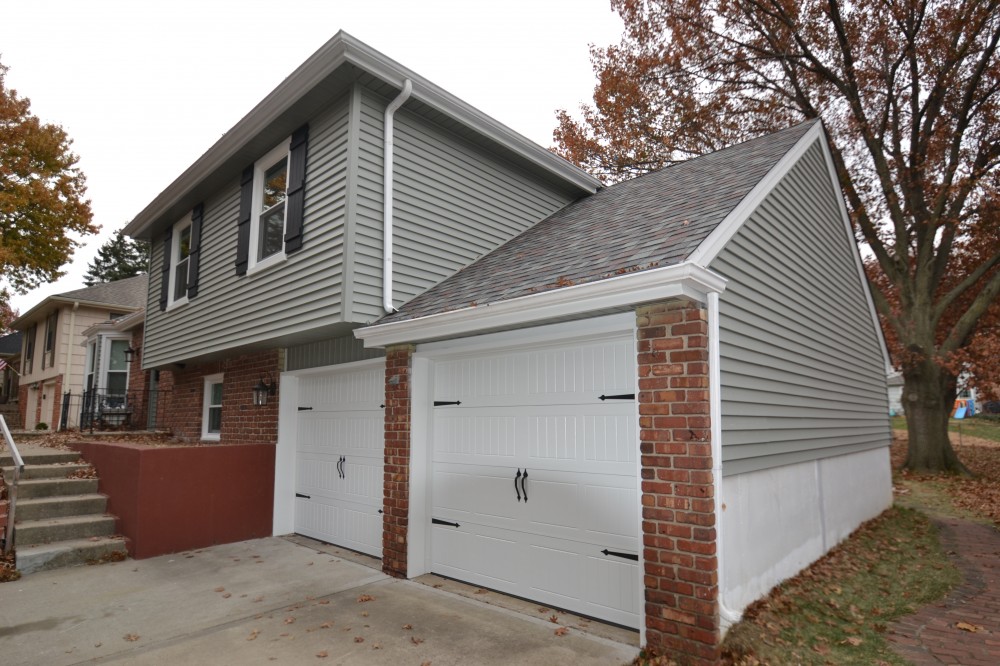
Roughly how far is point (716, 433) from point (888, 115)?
15.9 meters

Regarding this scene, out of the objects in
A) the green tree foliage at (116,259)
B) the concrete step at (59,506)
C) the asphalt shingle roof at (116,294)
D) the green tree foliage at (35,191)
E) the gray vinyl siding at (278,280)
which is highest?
the green tree foliage at (116,259)

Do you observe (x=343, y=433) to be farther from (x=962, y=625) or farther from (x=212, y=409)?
(x=962, y=625)

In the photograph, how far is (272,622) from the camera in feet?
16.3

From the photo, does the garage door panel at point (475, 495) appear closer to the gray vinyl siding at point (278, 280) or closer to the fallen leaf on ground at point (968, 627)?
the gray vinyl siding at point (278, 280)

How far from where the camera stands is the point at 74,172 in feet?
59.9

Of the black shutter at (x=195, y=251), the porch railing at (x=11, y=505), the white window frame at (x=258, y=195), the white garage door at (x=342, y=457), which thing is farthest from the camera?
the black shutter at (x=195, y=251)

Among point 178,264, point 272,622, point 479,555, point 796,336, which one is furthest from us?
point 178,264

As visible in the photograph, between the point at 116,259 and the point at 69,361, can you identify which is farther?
the point at 116,259

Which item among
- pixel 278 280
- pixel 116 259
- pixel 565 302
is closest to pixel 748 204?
pixel 565 302

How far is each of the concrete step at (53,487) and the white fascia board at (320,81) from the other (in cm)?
482

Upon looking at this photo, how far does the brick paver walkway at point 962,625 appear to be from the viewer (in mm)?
4230

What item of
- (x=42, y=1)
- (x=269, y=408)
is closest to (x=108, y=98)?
(x=42, y=1)

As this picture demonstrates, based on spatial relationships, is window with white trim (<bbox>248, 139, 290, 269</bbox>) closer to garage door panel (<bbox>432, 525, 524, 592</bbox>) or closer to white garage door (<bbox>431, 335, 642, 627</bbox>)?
white garage door (<bbox>431, 335, 642, 627</bbox>)

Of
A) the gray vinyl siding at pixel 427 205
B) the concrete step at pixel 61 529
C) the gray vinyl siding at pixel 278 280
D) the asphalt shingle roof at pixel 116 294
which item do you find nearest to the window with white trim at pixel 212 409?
the gray vinyl siding at pixel 278 280
